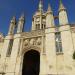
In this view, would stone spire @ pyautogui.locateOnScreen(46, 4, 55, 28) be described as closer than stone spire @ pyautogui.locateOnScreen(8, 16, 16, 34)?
Yes

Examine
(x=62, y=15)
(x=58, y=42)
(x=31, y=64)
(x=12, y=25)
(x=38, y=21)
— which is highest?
(x=38, y=21)

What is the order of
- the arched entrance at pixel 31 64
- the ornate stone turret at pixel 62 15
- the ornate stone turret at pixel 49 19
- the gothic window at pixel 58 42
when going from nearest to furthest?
the gothic window at pixel 58 42, the ornate stone turret at pixel 62 15, the ornate stone turret at pixel 49 19, the arched entrance at pixel 31 64

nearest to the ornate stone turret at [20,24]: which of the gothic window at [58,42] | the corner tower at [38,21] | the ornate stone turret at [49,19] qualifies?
the ornate stone turret at [49,19]

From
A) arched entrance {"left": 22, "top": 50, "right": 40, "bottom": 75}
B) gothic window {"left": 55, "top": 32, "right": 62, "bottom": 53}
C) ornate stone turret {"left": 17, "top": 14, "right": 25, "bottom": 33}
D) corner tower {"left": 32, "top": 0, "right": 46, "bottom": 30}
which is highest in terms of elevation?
corner tower {"left": 32, "top": 0, "right": 46, "bottom": 30}

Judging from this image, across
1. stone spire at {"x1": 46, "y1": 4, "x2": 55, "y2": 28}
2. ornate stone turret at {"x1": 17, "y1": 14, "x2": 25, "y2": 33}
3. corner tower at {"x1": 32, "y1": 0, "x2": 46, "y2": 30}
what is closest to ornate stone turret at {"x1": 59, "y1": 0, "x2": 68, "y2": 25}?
stone spire at {"x1": 46, "y1": 4, "x2": 55, "y2": 28}

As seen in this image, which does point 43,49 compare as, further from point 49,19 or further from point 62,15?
point 62,15

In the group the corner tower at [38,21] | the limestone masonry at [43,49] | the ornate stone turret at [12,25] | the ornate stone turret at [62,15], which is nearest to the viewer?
the limestone masonry at [43,49]

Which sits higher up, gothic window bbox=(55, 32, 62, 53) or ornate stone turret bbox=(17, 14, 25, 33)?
ornate stone turret bbox=(17, 14, 25, 33)

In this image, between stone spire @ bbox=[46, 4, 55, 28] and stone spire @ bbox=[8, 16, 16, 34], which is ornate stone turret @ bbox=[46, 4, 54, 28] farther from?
stone spire @ bbox=[8, 16, 16, 34]

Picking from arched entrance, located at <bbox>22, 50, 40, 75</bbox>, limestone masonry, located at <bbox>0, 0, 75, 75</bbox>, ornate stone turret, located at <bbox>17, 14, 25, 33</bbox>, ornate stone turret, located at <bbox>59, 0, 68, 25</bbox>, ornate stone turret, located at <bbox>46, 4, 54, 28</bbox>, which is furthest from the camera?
ornate stone turret, located at <bbox>17, 14, 25, 33</bbox>

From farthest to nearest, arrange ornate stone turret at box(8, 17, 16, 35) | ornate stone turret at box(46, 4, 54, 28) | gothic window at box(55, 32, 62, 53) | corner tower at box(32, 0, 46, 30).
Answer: corner tower at box(32, 0, 46, 30)
ornate stone turret at box(8, 17, 16, 35)
ornate stone turret at box(46, 4, 54, 28)
gothic window at box(55, 32, 62, 53)

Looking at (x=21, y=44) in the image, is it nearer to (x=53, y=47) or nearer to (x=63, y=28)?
(x=53, y=47)

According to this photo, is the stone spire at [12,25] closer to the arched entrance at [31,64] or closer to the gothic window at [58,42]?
the arched entrance at [31,64]

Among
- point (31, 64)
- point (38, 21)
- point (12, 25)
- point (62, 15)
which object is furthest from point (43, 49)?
point (38, 21)
